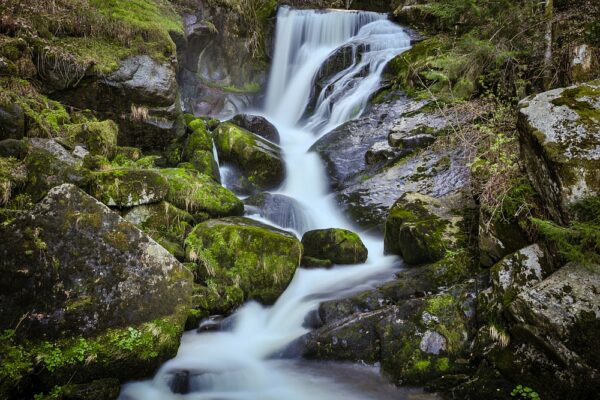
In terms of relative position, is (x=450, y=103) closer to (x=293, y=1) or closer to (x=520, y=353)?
(x=520, y=353)

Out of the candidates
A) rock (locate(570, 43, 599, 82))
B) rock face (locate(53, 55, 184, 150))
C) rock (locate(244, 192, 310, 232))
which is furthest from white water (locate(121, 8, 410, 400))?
rock (locate(570, 43, 599, 82))

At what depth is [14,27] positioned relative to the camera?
7.99m

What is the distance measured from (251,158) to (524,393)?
7.45 m

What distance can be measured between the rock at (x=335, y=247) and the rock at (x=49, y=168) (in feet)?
12.2

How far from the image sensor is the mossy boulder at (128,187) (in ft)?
20.1

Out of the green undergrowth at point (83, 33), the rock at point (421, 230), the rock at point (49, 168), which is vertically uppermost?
the green undergrowth at point (83, 33)

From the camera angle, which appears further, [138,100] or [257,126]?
[257,126]

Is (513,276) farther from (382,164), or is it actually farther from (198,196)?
(382,164)

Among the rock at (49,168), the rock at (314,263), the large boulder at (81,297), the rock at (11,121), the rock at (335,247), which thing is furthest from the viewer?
the rock at (335,247)

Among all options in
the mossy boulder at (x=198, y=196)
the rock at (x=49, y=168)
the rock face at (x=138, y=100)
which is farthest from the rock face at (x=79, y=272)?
the rock face at (x=138, y=100)

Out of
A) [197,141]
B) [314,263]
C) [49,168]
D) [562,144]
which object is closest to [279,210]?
[314,263]

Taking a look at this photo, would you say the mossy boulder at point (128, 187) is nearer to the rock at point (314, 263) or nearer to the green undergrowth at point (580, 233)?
the rock at point (314, 263)

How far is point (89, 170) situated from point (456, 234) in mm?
5671

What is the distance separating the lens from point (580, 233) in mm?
3770
